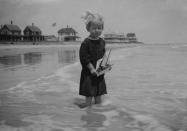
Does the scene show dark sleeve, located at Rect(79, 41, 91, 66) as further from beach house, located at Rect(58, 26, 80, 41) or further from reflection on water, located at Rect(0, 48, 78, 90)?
beach house, located at Rect(58, 26, 80, 41)

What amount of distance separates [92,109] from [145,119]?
2.62 ft

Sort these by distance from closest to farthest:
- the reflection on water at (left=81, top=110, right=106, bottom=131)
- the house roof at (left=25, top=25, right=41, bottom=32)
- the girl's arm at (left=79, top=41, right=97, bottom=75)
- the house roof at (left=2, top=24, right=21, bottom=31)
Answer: the reflection on water at (left=81, top=110, right=106, bottom=131), the girl's arm at (left=79, top=41, right=97, bottom=75), the house roof at (left=2, top=24, right=21, bottom=31), the house roof at (left=25, top=25, right=41, bottom=32)

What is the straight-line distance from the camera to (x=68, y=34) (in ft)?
293

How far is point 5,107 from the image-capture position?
12.4 ft

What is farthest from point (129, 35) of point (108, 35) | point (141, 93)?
point (141, 93)

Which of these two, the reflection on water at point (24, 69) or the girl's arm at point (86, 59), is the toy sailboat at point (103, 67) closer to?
the girl's arm at point (86, 59)

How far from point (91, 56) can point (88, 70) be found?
206mm

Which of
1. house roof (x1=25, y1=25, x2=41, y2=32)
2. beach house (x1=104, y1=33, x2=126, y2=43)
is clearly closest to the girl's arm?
house roof (x1=25, y1=25, x2=41, y2=32)

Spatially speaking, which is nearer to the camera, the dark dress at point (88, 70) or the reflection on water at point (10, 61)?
the dark dress at point (88, 70)

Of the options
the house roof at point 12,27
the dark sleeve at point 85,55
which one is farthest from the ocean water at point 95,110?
the house roof at point 12,27

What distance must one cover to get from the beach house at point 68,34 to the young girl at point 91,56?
85.2 metres

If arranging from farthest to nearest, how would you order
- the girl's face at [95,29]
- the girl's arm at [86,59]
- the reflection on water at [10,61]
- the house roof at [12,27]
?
the house roof at [12,27], the reflection on water at [10,61], the girl's face at [95,29], the girl's arm at [86,59]

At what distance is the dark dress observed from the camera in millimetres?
3699

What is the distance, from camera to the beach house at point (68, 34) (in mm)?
88250
